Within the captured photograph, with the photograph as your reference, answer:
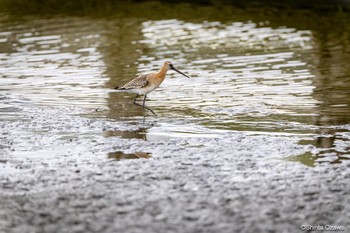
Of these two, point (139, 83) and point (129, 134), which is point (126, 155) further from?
point (139, 83)

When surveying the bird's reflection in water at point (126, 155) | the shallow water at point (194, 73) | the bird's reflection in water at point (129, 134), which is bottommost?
the shallow water at point (194, 73)

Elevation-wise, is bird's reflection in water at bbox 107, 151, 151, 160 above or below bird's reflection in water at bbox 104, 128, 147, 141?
above

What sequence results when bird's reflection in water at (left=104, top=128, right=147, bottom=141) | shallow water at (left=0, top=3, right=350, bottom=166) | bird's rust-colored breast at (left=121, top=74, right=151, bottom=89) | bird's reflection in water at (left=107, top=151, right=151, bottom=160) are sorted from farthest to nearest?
1. bird's rust-colored breast at (left=121, top=74, right=151, bottom=89)
2. shallow water at (left=0, top=3, right=350, bottom=166)
3. bird's reflection in water at (left=104, top=128, right=147, bottom=141)
4. bird's reflection in water at (left=107, top=151, right=151, bottom=160)

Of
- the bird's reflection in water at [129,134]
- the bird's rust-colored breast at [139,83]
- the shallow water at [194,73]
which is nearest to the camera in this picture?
the bird's reflection in water at [129,134]

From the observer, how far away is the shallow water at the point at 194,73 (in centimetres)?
1295

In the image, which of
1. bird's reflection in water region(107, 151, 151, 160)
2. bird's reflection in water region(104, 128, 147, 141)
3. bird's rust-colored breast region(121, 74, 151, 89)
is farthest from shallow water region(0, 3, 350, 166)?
bird's reflection in water region(107, 151, 151, 160)

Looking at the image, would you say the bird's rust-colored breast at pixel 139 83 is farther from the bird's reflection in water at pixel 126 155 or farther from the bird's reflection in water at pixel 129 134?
the bird's reflection in water at pixel 126 155

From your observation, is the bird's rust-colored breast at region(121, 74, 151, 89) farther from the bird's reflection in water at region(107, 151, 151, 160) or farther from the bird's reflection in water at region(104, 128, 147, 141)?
the bird's reflection in water at region(107, 151, 151, 160)

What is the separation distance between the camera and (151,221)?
8.53m

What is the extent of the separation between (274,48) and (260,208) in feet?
40.9

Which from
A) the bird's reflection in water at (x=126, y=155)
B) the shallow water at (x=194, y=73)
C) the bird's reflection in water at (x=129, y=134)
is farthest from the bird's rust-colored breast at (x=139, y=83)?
the bird's reflection in water at (x=126, y=155)

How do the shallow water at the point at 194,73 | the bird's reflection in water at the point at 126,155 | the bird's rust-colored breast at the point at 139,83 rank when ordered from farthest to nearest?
1. the bird's rust-colored breast at the point at 139,83
2. the shallow water at the point at 194,73
3. the bird's reflection in water at the point at 126,155

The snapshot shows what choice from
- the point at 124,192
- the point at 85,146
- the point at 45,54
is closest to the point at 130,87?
the point at 85,146

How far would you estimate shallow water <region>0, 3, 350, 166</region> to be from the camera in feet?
42.5
